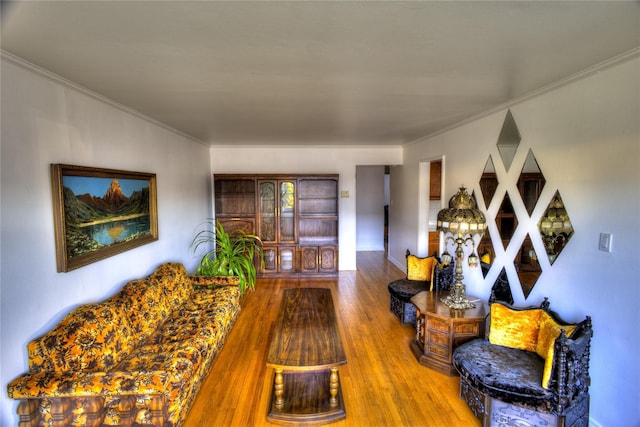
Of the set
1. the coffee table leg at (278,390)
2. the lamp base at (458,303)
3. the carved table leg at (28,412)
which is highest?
the lamp base at (458,303)

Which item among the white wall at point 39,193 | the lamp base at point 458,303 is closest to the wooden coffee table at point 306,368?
the lamp base at point 458,303

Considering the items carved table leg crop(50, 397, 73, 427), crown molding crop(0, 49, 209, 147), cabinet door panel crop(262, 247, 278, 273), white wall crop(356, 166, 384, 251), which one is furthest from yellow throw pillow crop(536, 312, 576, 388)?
white wall crop(356, 166, 384, 251)

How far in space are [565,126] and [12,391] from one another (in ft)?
13.1

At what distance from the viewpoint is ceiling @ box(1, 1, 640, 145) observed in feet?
4.53

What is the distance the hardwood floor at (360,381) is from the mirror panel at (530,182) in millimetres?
1662

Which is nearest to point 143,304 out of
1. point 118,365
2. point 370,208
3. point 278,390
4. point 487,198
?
point 118,365

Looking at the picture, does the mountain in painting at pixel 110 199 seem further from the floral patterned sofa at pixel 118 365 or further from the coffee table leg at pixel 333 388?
the coffee table leg at pixel 333 388

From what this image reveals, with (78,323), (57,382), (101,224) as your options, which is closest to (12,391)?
(57,382)

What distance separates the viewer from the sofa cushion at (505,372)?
1924 millimetres

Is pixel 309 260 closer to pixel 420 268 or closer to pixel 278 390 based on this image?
pixel 420 268

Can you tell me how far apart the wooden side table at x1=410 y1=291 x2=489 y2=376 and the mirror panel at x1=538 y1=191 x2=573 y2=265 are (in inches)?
31.5

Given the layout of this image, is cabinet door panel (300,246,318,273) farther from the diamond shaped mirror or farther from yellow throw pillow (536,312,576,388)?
yellow throw pillow (536,312,576,388)

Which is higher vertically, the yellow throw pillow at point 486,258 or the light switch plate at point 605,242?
the light switch plate at point 605,242

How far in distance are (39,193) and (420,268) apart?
375cm
